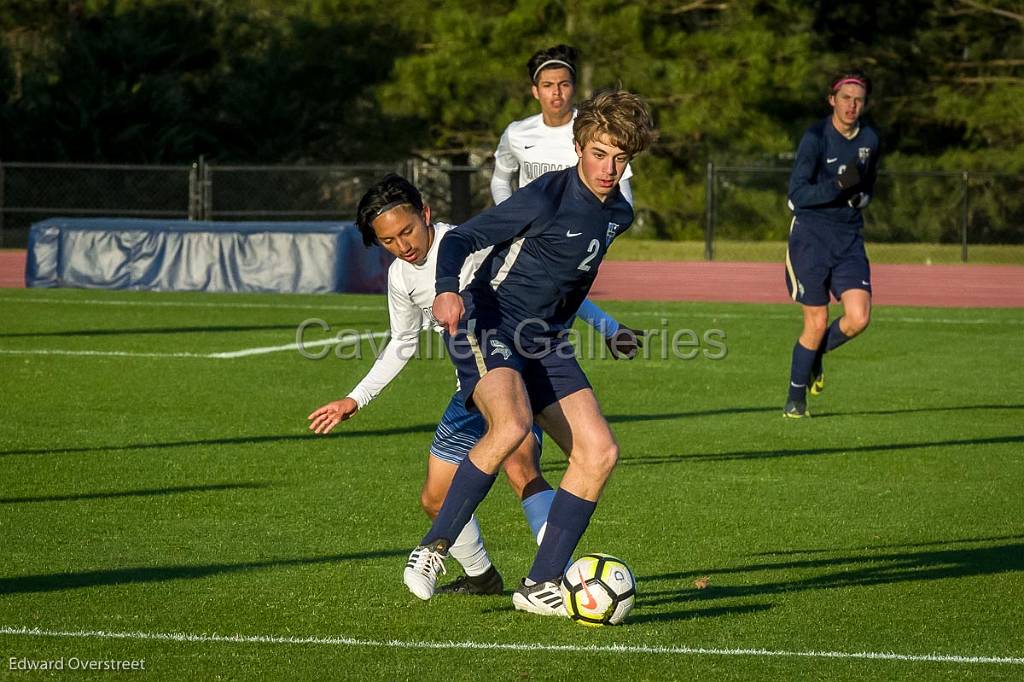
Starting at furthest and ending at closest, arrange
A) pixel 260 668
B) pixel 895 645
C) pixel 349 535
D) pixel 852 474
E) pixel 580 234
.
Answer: pixel 852 474
pixel 349 535
pixel 580 234
pixel 895 645
pixel 260 668

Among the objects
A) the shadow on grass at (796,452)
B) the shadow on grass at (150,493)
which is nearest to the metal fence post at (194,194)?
the shadow on grass at (796,452)

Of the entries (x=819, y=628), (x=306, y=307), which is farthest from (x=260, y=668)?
(x=306, y=307)

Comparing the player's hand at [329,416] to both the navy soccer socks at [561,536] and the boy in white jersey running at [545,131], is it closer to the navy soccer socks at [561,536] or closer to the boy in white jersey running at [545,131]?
the navy soccer socks at [561,536]

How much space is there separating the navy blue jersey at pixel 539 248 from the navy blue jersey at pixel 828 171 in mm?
5323

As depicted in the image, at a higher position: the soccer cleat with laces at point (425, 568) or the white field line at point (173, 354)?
the soccer cleat with laces at point (425, 568)

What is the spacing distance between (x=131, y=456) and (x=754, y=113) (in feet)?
89.1

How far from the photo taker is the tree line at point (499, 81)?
34031 mm

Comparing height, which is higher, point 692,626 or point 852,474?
point 692,626

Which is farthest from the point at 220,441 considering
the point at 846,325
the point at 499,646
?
the point at 499,646

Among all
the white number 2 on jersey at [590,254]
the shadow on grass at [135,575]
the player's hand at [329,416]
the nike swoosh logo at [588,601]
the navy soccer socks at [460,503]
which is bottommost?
the shadow on grass at [135,575]

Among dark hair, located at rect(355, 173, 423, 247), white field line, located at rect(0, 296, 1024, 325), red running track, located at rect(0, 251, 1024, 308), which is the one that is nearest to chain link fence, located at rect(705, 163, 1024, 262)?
red running track, located at rect(0, 251, 1024, 308)

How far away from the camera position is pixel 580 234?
218 inches

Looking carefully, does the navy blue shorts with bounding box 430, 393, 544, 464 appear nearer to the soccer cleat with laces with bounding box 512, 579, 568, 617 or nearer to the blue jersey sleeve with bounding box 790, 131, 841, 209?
the soccer cleat with laces with bounding box 512, 579, 568, 617

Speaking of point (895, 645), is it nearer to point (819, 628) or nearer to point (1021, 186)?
point (819, 628)
